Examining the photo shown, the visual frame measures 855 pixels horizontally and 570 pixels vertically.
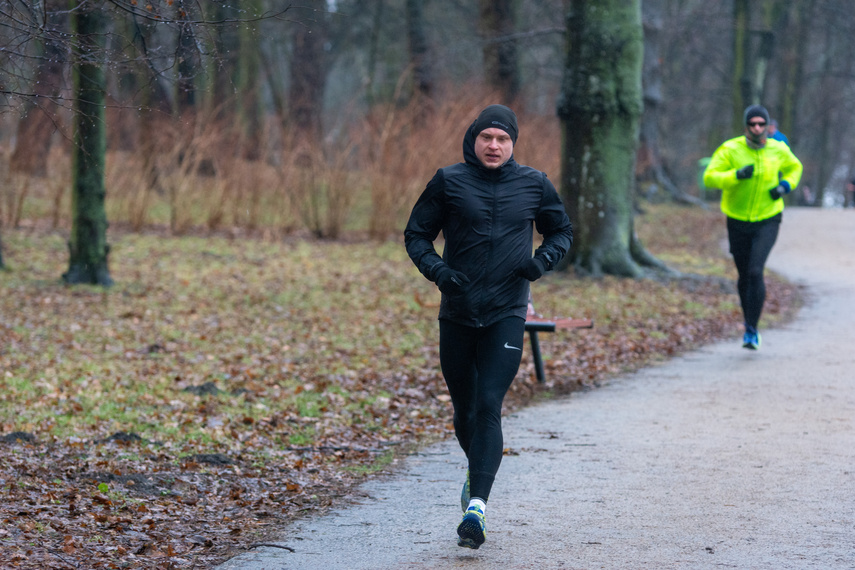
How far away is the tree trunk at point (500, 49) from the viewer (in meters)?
24.1

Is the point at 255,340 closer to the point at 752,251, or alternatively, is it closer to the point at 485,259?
the point at 752,251

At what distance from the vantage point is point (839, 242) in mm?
24328

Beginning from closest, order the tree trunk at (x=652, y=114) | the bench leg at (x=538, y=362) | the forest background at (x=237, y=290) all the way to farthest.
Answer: the forest background at (x=237, y=290) < the bench leg at (x=538, y=362) < the tree trunk at (x=652, y=114)

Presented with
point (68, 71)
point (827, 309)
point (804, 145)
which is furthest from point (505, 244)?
point (804, 145)

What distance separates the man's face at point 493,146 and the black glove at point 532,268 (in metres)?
0.46

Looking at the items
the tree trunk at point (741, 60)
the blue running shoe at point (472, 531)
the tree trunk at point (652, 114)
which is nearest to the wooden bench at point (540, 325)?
the blue running shoe at point (472, 531)

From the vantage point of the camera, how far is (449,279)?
449cm

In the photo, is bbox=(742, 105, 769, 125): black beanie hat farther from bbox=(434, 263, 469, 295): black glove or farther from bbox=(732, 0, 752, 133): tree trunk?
bbox=(732, 0, 752, 133): tree trunk

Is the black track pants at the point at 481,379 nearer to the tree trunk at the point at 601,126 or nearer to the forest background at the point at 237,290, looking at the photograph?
the forest background at the point at 237,290

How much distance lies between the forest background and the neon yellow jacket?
1827mm

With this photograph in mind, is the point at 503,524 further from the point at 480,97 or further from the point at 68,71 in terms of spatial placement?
the point at 480,97

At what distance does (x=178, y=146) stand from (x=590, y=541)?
15.8 m

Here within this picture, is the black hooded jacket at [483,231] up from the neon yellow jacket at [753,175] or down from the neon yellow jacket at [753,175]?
down

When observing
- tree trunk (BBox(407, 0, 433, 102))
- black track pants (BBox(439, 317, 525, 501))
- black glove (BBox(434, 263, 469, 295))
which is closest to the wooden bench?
black track pants (BBox(439, 317, 525, 501))
